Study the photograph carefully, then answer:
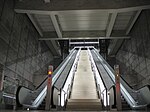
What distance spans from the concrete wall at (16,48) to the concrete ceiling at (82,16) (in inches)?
26.9

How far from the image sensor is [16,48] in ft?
33.4

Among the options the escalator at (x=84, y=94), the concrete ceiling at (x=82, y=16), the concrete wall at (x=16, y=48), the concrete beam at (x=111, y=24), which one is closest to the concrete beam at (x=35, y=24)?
the concrete ceiling at (x=82, y=16)

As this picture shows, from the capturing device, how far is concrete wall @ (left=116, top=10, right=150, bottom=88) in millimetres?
10583

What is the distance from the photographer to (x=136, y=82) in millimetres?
12766

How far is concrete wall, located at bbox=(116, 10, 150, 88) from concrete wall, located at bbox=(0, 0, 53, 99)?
684 cm

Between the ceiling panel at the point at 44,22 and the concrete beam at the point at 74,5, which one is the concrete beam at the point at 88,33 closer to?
the ceiling panel at the point at 44,22

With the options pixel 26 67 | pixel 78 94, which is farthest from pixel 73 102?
pixel 26 67

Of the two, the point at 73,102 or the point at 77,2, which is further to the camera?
the point at 77,2

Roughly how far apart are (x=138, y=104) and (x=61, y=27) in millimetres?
8728

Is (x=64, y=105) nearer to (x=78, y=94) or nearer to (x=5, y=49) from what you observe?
(x=78, y=94)

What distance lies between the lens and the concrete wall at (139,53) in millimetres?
10583

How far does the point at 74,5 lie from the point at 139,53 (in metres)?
5.06

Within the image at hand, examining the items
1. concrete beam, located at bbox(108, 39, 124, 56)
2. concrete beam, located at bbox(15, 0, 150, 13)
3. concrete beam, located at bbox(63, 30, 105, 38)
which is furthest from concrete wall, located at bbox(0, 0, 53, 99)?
concrete beam, located at bbox(108, 39, 124, 56)

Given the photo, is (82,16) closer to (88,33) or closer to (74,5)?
(74,5)
